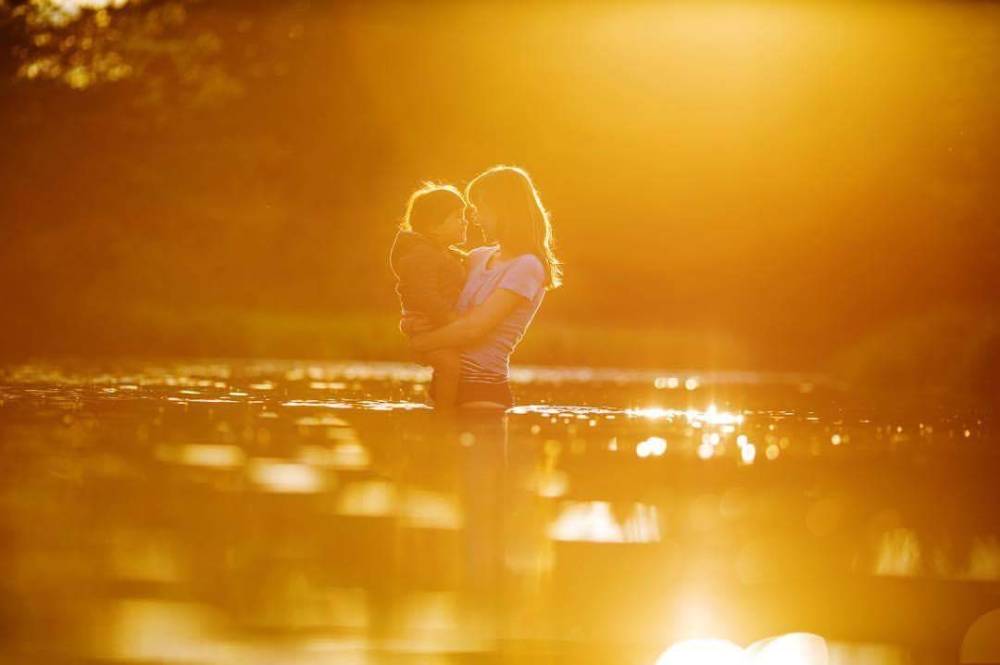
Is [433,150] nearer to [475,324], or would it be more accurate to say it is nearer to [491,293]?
[491,293]

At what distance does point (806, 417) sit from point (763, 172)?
29.4 meters

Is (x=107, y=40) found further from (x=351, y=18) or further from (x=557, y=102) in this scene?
(x=557, y=102)

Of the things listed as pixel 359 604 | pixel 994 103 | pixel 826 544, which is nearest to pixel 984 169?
pixel 994 103

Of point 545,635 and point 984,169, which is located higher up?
point 984,169

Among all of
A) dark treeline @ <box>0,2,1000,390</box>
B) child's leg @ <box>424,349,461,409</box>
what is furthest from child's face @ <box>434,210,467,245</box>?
dark treeline @ <box>0,2,1000,390</box>

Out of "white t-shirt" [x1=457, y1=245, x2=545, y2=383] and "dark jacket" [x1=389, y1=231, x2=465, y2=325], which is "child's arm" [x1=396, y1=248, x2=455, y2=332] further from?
"white t-shirt" [x1=457, y1=245, x2=545, y2=383]

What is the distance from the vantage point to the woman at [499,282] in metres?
11.8

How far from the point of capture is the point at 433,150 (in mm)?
49062

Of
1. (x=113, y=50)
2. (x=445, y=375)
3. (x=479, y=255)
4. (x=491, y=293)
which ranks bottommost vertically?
(x=445, y=375)

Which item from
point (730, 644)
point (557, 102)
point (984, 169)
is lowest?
point (730, 644)

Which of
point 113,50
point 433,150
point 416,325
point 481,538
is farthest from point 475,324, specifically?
point 113,50

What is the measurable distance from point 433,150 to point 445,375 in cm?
3730

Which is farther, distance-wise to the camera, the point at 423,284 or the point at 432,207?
the point at 432,207

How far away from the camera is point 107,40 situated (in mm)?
51156
